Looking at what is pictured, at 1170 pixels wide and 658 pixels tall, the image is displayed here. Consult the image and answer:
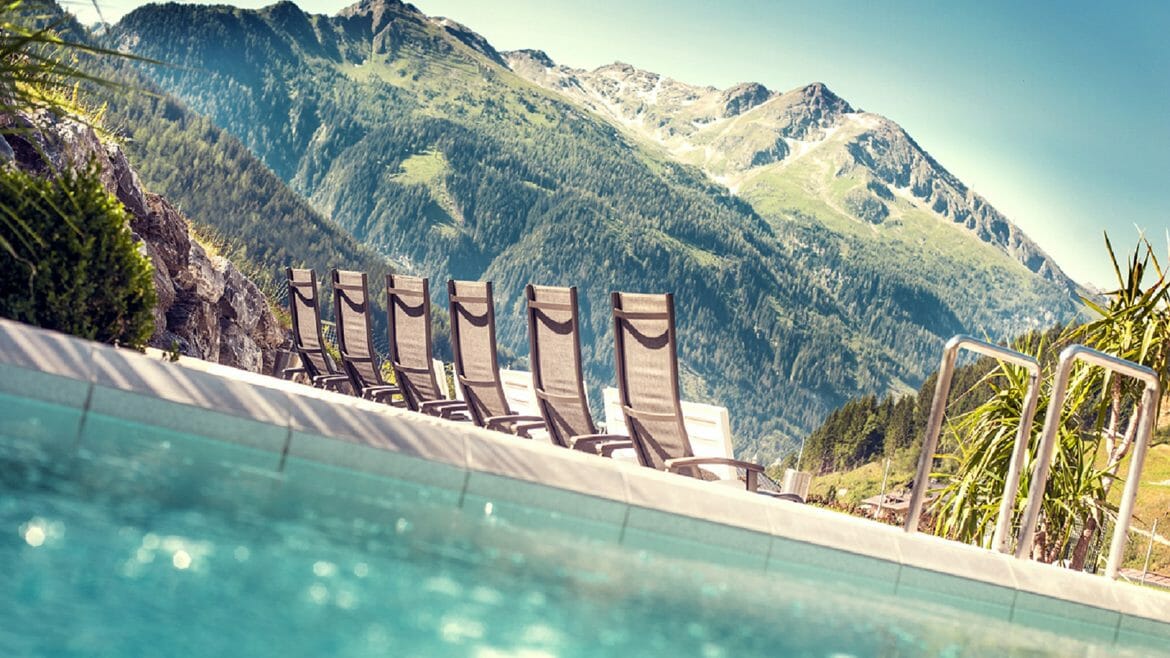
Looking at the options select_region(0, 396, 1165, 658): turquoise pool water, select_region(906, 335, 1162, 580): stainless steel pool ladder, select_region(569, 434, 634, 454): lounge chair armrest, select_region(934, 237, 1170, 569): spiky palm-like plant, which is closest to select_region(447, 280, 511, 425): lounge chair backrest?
select_region(569, 434, 634, 454): lounge chair armrest

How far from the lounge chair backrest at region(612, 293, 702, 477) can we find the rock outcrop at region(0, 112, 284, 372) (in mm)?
2949

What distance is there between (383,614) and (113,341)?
3265 mm

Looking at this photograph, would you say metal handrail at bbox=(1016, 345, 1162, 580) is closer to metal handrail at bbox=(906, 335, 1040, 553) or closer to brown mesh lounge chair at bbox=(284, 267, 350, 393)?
metal handrail at bbox=(906, 335, 1040, 553)

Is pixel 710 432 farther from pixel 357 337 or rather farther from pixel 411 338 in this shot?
pixel 357 337

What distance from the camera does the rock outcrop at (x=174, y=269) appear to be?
687cm

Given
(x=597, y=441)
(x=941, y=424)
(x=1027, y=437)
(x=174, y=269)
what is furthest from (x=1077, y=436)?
(x=174, y=269)

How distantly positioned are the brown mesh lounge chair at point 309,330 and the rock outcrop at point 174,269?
0.80 meters

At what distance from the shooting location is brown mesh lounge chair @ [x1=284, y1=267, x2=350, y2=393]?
8.61 m

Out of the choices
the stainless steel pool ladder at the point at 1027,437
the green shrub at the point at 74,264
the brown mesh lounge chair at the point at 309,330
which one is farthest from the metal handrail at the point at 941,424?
the brown mesh lounge chair at the point at 309,330

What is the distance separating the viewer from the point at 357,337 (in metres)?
8.12

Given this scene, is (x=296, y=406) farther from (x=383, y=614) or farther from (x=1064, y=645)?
(x=1064, y=645)

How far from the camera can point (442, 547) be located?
2.99m

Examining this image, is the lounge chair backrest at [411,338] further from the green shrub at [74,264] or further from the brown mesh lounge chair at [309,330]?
the green shrub at [74,264]

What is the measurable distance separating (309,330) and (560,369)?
317 cm
